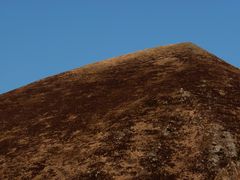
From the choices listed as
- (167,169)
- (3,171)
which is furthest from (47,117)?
(167,169)

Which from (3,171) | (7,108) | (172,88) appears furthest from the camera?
(7,108)

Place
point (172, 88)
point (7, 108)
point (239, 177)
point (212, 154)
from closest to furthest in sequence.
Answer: point (239, 177), point (212, 154), point (172, 88), point (7, 108)

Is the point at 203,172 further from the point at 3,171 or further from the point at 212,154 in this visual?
the point at 3,171

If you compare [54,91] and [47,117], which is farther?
[54,91]

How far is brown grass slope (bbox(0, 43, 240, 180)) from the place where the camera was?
64.3 ft

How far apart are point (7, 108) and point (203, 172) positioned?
60.8ft

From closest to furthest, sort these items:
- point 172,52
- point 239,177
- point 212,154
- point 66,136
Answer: point 239,177, point 212,154, point 66,136, point 172,52

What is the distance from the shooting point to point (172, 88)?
27312mm

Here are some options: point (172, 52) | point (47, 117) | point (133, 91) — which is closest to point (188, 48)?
point (172, 52)

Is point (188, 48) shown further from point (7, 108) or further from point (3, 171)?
point (3, 171)

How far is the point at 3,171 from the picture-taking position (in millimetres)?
21656

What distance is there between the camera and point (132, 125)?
23.2 metres

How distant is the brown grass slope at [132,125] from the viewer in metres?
19.6

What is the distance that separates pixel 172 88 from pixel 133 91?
2715mm
